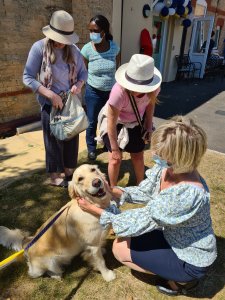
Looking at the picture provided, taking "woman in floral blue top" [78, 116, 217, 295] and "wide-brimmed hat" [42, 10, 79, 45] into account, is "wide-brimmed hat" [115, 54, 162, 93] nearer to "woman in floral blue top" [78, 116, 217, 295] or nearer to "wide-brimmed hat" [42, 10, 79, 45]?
"woman in floral blue top" [78, 116, 217, 295]

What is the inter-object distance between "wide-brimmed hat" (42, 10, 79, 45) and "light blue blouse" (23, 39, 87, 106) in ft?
0.57

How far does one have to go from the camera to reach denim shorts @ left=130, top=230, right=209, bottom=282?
207 centimetres

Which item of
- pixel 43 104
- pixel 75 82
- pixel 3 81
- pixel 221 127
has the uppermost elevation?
pixel 75 82

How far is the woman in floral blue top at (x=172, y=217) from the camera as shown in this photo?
1.83m

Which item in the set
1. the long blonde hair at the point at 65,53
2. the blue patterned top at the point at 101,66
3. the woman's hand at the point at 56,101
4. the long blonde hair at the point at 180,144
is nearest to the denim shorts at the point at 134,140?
the woman's hand at the point at 56,101

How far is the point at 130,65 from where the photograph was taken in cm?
262

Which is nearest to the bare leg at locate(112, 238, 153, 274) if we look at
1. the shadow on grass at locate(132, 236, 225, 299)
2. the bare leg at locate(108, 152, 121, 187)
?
the shadow on grass at locate(132, 236, 225, 299)

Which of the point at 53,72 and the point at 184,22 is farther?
the point at 184,22

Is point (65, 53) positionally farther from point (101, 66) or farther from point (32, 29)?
point (32, 29)

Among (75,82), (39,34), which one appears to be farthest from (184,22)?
(75,82)

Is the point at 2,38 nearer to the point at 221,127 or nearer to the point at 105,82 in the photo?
the point at 105,82

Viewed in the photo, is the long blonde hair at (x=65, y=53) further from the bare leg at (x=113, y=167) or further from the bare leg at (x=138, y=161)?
the bare leg at (x=138, y=161)

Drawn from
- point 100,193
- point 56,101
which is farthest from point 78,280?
point 56,101

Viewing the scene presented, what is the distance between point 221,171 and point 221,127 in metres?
2.61
